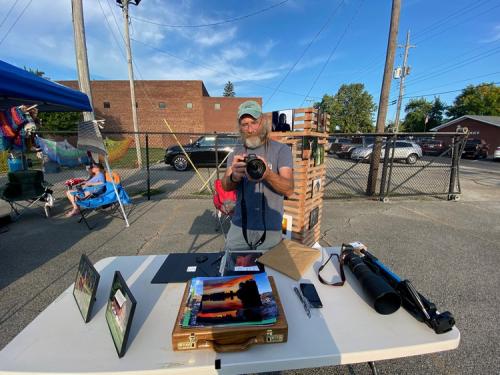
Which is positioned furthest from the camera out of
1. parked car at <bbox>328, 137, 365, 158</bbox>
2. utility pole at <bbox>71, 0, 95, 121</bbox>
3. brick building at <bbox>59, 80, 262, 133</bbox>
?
brick building at <bbox>59, 80, 262, 133</bbox>

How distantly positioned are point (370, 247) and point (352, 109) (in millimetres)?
50814

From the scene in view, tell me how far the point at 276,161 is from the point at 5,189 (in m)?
5.93

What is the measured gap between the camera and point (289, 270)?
141cm

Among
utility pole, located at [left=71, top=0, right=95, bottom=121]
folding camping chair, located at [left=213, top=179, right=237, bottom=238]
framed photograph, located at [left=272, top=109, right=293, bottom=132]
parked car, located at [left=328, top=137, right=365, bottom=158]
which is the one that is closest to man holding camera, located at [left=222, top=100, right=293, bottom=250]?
framed photograph, located at [left=272, top=109, right=293, bottom=132]

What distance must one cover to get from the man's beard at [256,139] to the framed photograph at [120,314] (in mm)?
1295

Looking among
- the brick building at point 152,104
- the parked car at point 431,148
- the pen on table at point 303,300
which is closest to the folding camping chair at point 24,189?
the pen on table at point 303,300

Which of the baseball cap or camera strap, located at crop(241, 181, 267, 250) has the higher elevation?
the baseball cap

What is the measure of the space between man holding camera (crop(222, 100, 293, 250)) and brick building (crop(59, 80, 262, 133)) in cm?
2707

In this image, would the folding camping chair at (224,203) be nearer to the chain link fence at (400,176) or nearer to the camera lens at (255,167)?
the chain link fence at (400,176)

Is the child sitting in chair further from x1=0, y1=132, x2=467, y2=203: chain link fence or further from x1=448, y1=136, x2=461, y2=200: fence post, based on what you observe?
x1=448, y1=136, x2=461, y2=200: fence post

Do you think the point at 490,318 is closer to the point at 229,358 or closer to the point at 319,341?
the point at 319,341

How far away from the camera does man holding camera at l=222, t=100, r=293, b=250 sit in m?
1.84

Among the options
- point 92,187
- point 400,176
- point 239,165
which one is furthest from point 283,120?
point 400,176

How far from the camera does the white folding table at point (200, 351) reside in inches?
32.8
